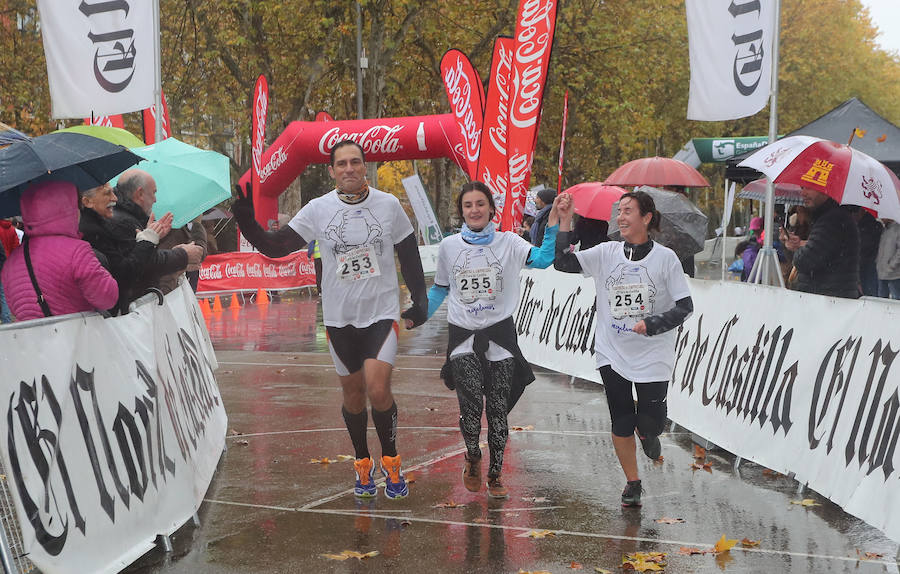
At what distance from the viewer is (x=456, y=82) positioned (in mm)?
17375

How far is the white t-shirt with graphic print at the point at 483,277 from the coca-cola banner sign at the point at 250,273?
55.7 ft

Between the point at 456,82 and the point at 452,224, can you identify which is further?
the point at 452,224

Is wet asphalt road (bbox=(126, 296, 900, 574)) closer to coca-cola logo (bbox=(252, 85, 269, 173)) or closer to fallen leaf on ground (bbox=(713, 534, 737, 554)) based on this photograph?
fallen leaf on ground (bbox=(713, 534, 737, 554))

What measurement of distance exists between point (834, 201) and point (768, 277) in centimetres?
245

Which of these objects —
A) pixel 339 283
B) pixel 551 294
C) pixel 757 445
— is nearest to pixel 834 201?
pixel 757 445

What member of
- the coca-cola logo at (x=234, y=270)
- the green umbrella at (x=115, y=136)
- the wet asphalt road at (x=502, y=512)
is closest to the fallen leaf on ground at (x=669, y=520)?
the wet asphalt road at (x=502, y=512)

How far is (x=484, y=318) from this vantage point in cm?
670

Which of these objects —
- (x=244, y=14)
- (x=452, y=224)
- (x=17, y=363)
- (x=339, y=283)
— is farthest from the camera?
(x=452, y=224)

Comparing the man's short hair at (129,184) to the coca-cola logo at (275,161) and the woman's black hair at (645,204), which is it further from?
the coca-cola logo at (275,161)

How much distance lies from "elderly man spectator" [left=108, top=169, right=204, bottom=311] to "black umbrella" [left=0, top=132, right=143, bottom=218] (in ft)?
0.96

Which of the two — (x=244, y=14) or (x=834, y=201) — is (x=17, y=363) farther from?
(x=244, y=14)

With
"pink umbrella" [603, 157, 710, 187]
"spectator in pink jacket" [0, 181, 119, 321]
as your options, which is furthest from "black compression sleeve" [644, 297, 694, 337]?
"pink umbrella" [603, 157, 710, 187]

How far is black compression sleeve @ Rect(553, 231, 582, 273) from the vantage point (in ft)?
21.6

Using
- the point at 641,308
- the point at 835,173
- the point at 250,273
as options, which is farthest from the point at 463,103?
the point at 641,308
